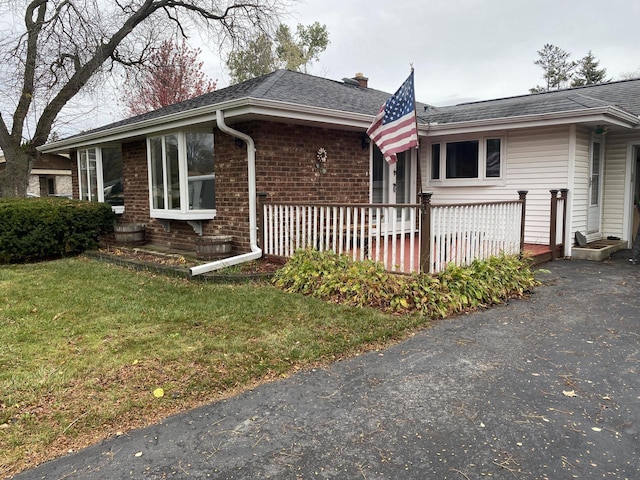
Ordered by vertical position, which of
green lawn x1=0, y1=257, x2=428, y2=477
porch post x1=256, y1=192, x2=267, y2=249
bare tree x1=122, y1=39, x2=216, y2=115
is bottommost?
green lawn x1=0, y1=257, x2=428, y2=477

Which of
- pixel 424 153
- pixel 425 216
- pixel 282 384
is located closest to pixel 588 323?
Result: pixel 425 216

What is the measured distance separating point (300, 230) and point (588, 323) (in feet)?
13.6

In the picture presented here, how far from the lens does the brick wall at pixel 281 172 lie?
766 cm

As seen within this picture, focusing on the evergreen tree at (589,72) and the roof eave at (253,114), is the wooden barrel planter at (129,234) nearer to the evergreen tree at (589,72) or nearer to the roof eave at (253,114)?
the roof eave at (253,114)

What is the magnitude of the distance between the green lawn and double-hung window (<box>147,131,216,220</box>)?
7.40 feet

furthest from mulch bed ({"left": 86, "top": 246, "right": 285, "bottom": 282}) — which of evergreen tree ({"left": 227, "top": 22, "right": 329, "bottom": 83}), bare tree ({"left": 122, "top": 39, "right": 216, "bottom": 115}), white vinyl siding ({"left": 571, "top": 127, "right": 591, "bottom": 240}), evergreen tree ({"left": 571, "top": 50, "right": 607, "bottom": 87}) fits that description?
evergreen tree ({"left": 571, "top": 50, "right": 607, "bottom": 87})

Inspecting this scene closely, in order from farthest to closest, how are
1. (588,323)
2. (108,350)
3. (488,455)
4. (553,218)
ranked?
1. (553,218)
2. (588,323)
3. (108,350)
4. (488,455)

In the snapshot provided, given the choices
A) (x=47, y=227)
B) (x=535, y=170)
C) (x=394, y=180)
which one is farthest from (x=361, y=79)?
(x=47, y=227)

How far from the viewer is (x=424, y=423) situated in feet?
9.47

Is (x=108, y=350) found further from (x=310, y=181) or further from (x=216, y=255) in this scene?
(x=310, y=181)

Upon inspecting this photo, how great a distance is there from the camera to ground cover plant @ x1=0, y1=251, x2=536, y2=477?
3.07m

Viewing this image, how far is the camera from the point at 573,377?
3.54 meters

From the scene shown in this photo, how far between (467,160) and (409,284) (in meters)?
5.38

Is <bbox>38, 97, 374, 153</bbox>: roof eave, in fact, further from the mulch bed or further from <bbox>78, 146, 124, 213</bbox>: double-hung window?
the mulch bed
